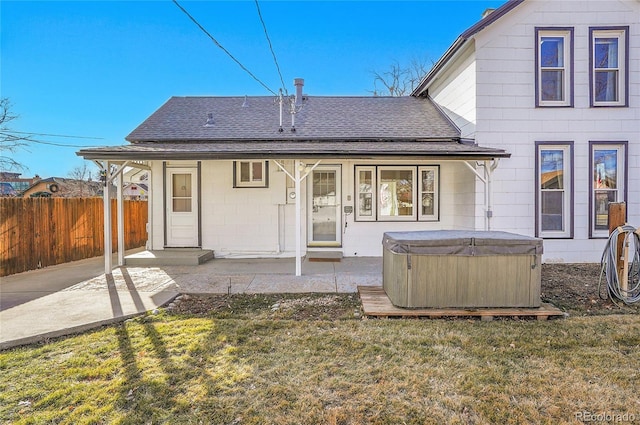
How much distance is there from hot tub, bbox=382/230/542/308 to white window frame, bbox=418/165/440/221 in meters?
4.44

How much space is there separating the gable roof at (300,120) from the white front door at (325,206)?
1059 mm

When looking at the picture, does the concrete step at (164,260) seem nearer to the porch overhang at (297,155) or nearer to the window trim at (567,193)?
the porch overhang at (297,155)

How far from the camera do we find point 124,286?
622 centimetres

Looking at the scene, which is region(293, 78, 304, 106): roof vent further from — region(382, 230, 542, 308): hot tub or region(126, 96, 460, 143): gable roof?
region(382, 230, 542, 308): hot tub

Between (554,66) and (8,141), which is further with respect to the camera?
(8,141)

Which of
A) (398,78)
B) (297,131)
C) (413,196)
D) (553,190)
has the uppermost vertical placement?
(398,78)

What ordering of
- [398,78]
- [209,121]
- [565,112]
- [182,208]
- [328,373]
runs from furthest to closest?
1. [398,78]
2. [209,121]
3. [182,208]
4. [565,112]
5. [328,373]

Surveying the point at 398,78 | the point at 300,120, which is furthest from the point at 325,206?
the point at 398,78

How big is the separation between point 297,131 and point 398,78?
14699 mm

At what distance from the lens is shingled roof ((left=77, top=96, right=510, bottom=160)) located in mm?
7000

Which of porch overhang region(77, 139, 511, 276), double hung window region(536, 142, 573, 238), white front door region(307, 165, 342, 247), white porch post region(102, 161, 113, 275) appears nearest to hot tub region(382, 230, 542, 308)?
porch overhang region(77, 139, 511, 276)

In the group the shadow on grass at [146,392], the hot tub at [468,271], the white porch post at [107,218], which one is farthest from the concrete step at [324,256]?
the shadow on grass at [146,392]

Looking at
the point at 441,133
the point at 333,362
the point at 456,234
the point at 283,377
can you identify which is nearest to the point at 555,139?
the point at 441,133

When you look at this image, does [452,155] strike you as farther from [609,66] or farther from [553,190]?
[609,66]
